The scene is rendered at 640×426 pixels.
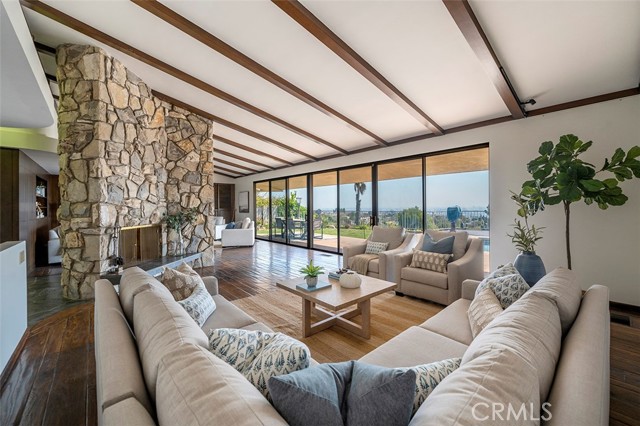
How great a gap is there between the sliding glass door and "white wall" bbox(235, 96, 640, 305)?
8.62 feet

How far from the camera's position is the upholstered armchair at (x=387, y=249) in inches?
152

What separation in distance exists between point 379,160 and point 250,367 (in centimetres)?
568

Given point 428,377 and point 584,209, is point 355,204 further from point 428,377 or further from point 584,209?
point 428,377

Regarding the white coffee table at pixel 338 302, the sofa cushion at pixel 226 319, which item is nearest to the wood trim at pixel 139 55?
the white coffee table at pixel 338 302

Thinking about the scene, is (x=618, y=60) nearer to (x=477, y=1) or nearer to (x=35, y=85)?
(x=477, y=1)

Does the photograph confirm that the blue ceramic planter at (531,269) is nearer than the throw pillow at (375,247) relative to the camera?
Yes

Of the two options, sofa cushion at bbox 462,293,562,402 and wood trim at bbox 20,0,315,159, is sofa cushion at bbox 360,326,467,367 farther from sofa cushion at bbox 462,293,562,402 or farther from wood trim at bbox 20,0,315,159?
wood trim at bbox 20,0,315,159

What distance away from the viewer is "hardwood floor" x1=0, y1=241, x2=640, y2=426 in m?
1.62

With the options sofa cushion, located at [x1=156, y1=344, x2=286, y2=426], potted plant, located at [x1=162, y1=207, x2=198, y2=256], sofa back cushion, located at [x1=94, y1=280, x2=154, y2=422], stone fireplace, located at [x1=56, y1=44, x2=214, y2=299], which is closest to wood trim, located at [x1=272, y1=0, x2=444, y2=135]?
sofa back cushion, located at [x1=94, y1=280, x2=154, y2=422]

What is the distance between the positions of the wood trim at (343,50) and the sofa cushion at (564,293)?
281 cm

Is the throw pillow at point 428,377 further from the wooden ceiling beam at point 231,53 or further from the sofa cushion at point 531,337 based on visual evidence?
the wooden ceiling beam at point 231,53

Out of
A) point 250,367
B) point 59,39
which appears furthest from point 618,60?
point 59,39

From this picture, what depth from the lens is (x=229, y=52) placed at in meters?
3.20

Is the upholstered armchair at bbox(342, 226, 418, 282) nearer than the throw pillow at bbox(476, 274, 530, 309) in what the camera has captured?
No
